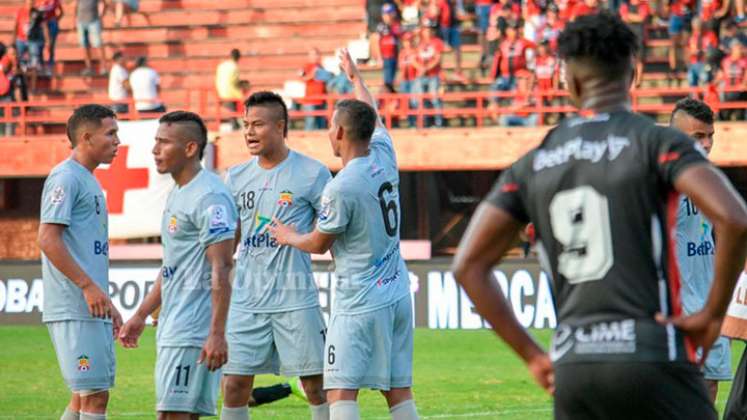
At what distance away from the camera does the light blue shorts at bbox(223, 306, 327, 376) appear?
9.32m

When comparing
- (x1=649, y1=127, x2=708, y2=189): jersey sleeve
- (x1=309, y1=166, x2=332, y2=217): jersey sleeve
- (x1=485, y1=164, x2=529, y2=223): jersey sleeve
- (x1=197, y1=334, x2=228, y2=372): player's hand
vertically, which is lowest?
(x1=197, y1=334, x2=228, y2=372): player's hand

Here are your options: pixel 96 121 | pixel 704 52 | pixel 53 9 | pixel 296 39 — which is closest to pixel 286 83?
pixel 296 39

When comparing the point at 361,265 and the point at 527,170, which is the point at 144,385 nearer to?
the point at 361,265

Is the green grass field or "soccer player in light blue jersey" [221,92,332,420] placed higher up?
"soccer player in light blue jersey" [221,92,332,420]

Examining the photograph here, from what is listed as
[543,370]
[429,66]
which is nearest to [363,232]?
[543,370]

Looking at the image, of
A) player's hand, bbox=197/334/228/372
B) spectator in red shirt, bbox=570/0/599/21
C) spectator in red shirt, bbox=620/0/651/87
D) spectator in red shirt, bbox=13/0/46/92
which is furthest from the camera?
spectator in red shirt, bbox=13/0/46/92

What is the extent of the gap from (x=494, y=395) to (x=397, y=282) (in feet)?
17.9

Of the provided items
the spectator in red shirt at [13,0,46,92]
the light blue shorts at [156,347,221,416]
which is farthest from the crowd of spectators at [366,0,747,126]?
the light blue shorts at [156,347,221,416]

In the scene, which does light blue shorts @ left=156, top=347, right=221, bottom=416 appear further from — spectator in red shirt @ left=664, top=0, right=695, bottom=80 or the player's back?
spectator in red shirt @ left=664, top=0, right=695, bottom=80

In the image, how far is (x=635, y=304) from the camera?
4547 millimetres

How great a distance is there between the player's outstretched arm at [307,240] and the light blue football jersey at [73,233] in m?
1.27

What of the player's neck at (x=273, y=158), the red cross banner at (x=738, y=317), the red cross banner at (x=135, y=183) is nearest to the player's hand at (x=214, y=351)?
the player's neck at (x=273, y=158)

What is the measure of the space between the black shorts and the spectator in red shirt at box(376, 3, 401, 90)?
23389 mm

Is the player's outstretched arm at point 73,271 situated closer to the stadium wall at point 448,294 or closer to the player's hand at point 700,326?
the player's hand at point 700,326
